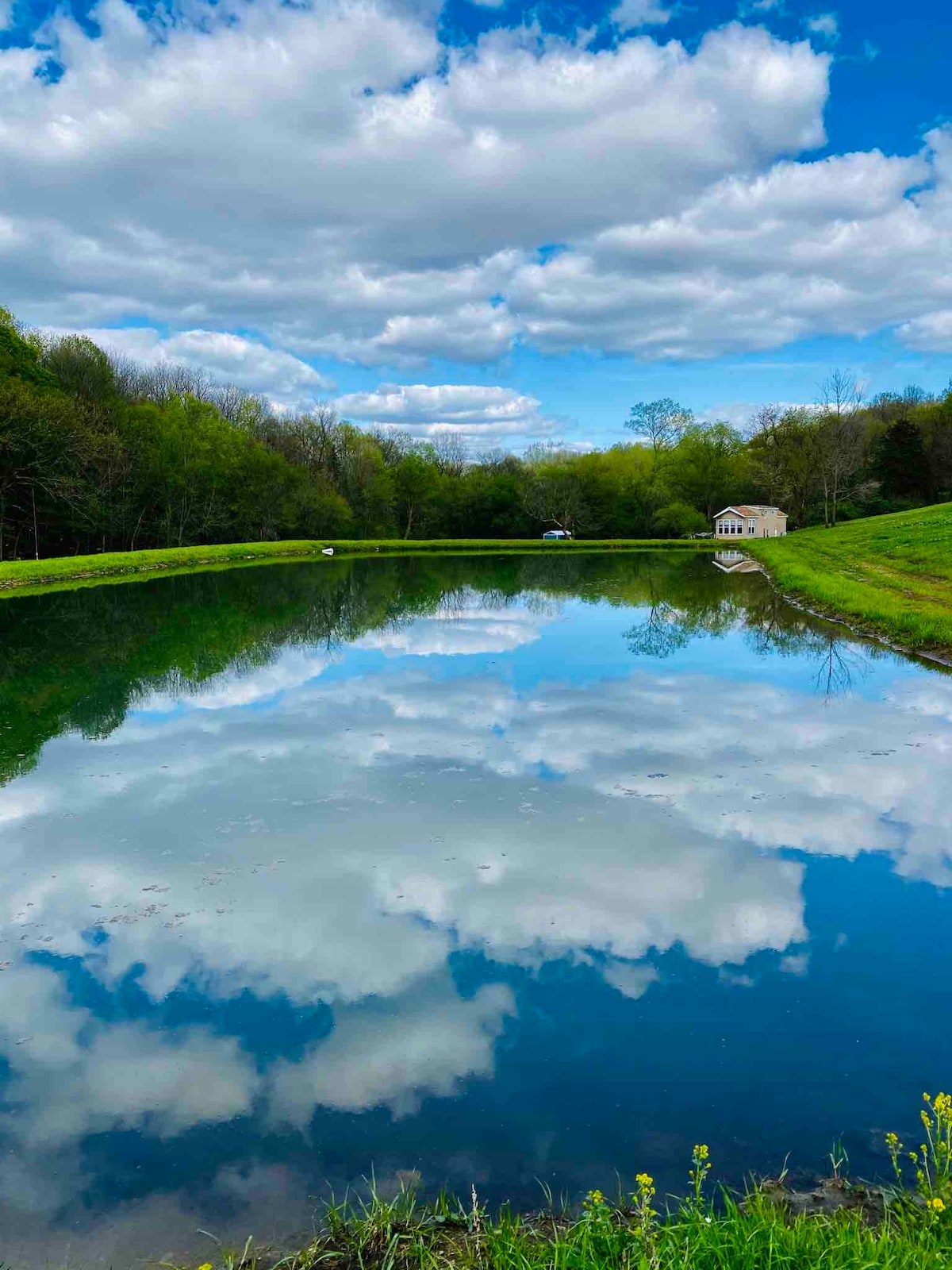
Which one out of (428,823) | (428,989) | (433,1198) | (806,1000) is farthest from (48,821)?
(806,1000)

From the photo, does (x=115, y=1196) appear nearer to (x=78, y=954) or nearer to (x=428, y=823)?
(x=78, y=954)

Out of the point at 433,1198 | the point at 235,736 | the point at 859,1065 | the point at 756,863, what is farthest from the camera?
the point at 235,736

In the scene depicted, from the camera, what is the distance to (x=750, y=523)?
8694 centimetres

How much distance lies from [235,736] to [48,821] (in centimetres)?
374

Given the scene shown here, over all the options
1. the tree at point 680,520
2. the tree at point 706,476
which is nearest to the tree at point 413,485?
the tree at point 680,520

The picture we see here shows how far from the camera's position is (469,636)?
2411 centimetres

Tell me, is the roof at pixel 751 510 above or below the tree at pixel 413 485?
below

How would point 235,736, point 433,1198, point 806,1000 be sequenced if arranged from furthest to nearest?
point 235,736 → point 806,1000 → point 433,1198

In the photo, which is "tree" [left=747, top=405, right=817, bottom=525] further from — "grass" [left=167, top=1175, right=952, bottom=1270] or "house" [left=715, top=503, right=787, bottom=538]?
"grass" [left=167, top=1175, right=952, bottom=1270]

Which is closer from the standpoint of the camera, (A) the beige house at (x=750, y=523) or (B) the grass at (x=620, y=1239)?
(B) the grass at (x=620, y=1239)

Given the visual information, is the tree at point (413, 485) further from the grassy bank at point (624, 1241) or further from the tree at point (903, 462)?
the grassy bank at point (624, 1241)

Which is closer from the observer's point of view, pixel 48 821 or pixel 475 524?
pixel 48 821

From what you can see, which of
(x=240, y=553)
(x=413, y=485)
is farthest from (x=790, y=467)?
(x=240, y=553)

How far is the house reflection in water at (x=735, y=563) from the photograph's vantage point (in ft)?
166
